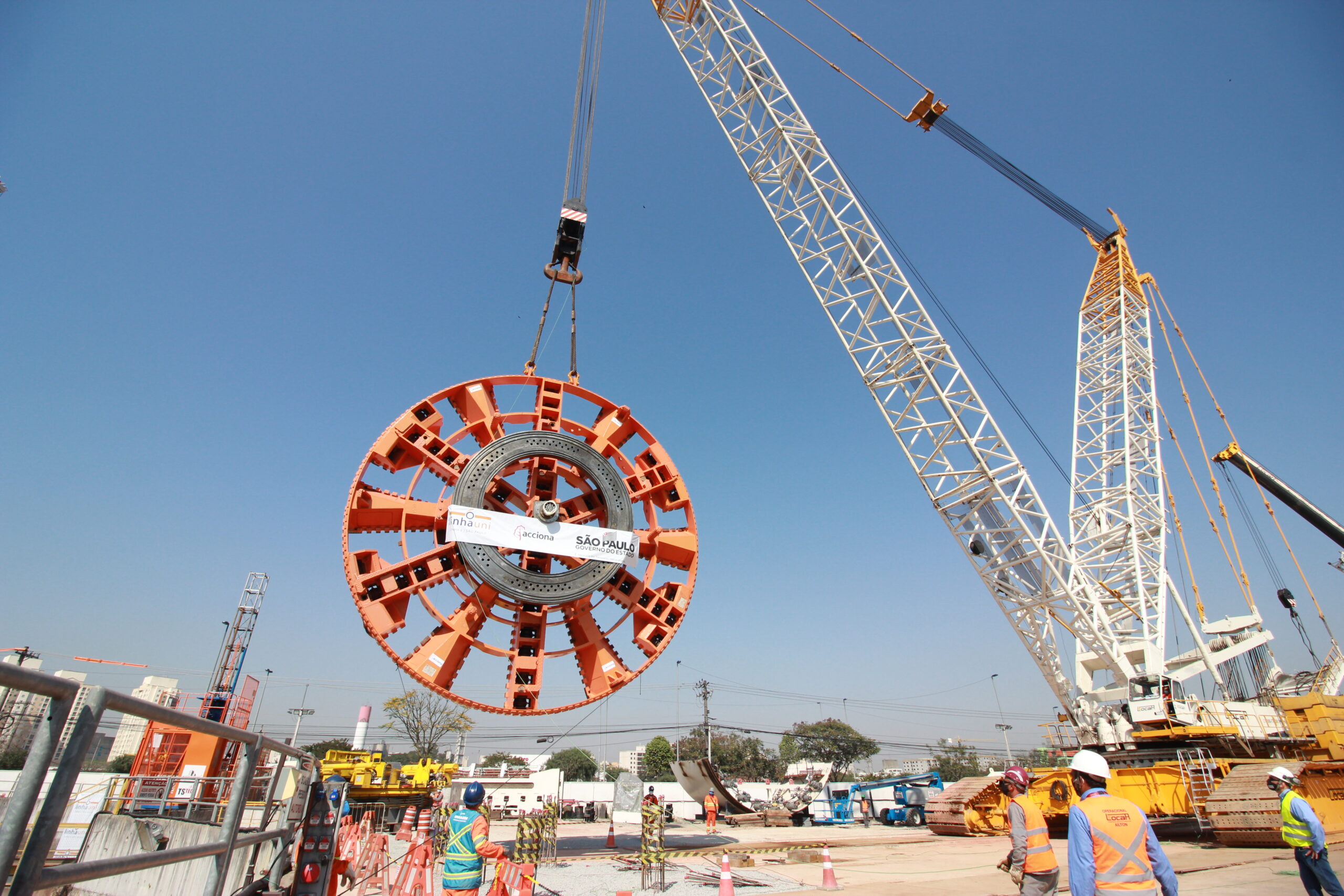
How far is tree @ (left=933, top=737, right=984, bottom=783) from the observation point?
8388 cm

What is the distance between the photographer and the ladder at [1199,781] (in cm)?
Answer: 1570

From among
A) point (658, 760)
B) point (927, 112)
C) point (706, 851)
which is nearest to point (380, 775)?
point (706, 851)

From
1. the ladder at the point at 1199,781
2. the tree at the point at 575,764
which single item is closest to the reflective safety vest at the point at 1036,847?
the ladder at the point at 1199,781

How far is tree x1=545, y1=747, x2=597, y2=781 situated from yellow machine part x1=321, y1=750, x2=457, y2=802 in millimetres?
67284

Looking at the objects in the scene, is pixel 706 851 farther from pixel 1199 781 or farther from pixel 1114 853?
pixel 1114 853

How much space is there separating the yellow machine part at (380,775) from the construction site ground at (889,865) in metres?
2.96

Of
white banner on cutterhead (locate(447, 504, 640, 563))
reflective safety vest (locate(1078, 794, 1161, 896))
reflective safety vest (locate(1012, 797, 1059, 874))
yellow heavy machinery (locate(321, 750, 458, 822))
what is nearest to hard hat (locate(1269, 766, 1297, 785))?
reflective safety vest (locate(1012, 797, 1059, 874))

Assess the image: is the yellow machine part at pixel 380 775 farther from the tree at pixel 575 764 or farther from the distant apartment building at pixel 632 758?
the distant apartment building at pixel 632 758

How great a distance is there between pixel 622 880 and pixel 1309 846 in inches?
387

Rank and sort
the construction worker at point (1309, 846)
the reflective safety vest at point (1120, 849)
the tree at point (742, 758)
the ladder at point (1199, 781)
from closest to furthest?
the reflective safety vest at point (1120, 849)
the construction worker at point (1309, 846)
the ladder at point (1199, 781)
the tree at point (742, 758)

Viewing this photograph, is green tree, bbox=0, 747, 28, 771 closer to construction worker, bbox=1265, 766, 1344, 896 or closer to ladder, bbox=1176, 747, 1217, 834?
construction worker, bbox=1265, 766, 1344, 896

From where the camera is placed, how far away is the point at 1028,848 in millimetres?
6363

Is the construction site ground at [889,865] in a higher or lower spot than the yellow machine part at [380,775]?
lower

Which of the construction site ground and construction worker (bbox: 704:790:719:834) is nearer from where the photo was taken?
the construction site ground
